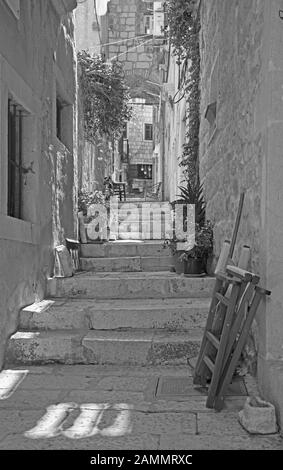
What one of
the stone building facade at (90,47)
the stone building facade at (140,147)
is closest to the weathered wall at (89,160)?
the stone building facade at (90,47)

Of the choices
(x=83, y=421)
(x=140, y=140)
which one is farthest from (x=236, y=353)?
(x=140, y=140)

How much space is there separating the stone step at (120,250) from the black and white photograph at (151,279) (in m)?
0.03

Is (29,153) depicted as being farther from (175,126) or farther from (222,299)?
(175,126)

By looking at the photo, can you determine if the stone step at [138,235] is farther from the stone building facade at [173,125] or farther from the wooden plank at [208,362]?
the wooden plank at [208,362]

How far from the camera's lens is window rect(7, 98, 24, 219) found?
4594 mm

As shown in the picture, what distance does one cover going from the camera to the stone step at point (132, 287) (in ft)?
17.4

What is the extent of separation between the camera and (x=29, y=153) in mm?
4863

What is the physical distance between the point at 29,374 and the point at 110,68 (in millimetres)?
7311

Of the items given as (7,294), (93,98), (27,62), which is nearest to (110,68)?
(93,98)

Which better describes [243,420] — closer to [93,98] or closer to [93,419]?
[93,419]

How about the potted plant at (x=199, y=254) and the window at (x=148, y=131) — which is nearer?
the potted plant at (x=199, y=254)

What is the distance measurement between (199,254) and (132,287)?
2.86ft

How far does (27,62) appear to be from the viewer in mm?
4676

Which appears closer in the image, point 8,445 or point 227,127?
point 8,445
